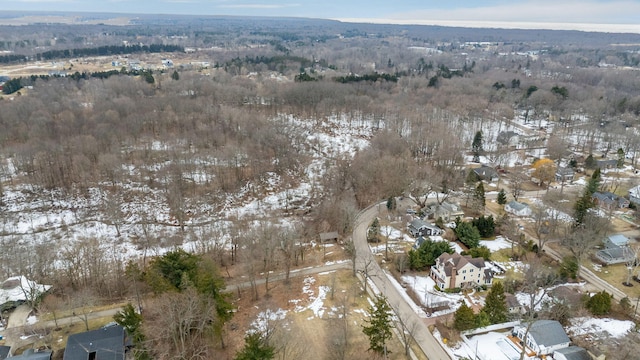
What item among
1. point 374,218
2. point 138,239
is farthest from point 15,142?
point 374,218

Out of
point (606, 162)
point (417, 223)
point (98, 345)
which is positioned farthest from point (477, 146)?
point (98, 345)

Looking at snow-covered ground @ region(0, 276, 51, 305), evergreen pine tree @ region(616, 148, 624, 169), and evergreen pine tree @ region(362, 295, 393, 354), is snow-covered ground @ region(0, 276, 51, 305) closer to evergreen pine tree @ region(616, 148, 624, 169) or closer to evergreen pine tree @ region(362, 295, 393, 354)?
evergreen pine tree @ region(362, 295, 393, 354)

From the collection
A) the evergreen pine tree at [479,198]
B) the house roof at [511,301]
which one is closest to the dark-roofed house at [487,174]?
the evergreen pine tree at [479,198]

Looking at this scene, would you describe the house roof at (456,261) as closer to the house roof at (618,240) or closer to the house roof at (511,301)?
the house roof at (511,301)

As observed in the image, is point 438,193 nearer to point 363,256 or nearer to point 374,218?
point 374,218

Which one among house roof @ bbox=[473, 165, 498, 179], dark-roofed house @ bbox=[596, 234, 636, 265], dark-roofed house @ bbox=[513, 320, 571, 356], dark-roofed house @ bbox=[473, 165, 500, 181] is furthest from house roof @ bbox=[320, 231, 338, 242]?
house roof @ bbox=[473, 165, 498, 179]

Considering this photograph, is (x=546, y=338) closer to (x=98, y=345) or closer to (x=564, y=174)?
(x=98, y=345)
